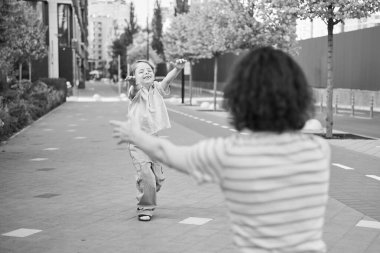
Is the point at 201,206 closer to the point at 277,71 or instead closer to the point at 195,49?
the point at 277,71

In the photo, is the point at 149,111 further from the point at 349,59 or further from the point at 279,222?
the point at 349,59

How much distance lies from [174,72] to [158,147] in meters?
3.76

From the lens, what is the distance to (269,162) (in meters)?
2.08

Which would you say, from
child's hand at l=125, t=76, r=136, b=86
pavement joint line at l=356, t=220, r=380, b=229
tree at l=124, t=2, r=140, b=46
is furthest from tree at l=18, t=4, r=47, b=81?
tree at l=124, t=2, r=140, b=46

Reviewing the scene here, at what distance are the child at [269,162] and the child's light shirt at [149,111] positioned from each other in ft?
13.2

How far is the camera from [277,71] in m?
2.08

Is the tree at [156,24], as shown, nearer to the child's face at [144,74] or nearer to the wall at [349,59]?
the wall at [349,59]

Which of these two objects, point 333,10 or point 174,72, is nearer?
point 174,72

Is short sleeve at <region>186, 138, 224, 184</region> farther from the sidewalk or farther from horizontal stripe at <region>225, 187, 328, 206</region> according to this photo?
the sidewalk

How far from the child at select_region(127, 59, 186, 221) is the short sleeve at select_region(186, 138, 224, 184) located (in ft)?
13.0

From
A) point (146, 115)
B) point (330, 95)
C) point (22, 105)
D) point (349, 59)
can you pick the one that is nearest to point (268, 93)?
point (146, 115)

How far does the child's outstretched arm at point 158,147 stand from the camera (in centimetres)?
221

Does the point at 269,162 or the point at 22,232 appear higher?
the point at 269,162

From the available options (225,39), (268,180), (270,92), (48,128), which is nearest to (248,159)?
(268,180)
